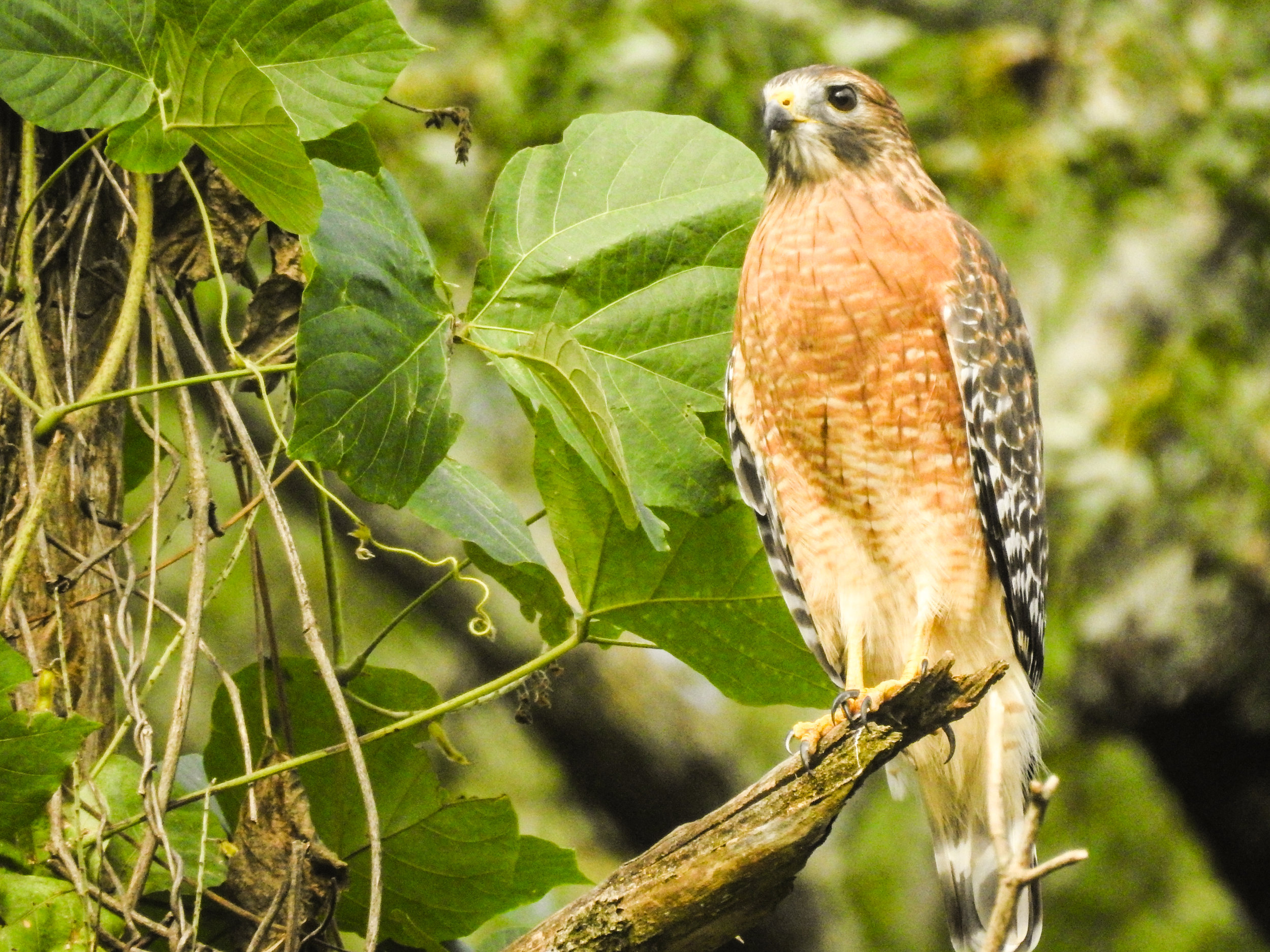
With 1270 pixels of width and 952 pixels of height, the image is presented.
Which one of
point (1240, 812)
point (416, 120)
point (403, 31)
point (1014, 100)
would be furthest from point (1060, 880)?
point (403, 31)

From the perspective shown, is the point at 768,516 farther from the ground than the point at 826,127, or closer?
closer

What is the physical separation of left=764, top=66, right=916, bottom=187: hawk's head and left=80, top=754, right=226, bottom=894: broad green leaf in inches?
68.6

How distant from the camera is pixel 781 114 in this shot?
272cm

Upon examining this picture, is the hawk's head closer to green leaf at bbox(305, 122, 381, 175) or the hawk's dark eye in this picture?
the hawk's dark eye

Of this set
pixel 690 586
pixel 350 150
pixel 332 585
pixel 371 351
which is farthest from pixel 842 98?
pixel 332 585

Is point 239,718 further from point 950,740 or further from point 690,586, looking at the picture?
point 950,740

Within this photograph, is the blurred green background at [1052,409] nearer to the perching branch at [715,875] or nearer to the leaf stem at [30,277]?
the leaf stem at [30,277]

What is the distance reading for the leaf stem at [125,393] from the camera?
5.56ft

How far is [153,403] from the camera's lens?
1994 mm

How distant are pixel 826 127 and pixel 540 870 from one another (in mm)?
1628

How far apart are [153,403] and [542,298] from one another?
629mm

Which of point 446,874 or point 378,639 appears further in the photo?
point 446,874

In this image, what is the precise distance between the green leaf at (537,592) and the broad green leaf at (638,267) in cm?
23

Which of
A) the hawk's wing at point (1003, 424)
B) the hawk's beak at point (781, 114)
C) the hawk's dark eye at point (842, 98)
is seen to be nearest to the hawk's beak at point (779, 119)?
the hawk's beak at point (781, 114)
